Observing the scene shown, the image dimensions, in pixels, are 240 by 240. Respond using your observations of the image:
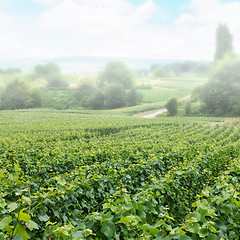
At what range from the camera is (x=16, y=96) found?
32.7 m

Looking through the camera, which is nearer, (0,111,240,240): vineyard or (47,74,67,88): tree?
(0,111,240,240): vineyard

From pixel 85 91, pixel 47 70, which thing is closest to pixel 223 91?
pixel 85 91

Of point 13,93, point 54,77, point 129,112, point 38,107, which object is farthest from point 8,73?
point 129,112

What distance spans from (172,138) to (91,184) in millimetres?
10484

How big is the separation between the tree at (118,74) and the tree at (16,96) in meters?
15.9

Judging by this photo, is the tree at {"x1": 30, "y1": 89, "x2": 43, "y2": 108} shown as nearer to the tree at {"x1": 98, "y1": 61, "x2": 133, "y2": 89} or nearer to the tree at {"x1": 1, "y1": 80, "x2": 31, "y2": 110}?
the tree at {"x1": 1, "y1": 80, "x2": 31, "y2": 110}

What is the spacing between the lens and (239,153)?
31.6 ft

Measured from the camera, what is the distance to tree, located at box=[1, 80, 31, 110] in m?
31.5

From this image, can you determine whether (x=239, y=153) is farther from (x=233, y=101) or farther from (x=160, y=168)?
(x=233, y=101)

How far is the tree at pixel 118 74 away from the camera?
1857 inches

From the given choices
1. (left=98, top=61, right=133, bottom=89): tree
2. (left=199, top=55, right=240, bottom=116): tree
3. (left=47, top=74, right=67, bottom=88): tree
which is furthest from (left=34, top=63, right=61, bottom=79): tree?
(left=199, top=55, right=240, bottom=116): tree

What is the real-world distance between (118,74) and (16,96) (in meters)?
21.7

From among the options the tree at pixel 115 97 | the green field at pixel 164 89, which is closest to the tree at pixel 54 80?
the tree at pixel 115 97

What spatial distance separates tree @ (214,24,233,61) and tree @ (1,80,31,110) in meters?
30.3
